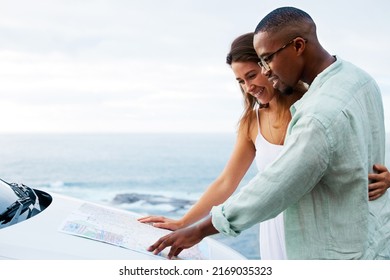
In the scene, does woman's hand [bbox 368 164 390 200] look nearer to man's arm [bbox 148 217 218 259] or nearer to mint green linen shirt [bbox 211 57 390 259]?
mint green linen shirt [bbox 211 57 390 259]

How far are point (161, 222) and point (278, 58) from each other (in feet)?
3.16

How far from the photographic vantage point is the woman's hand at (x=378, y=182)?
153cm

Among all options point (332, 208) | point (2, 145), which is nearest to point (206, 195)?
point (332, 208)

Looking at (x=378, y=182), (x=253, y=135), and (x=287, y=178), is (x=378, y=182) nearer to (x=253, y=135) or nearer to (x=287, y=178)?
(x=287, y=178)

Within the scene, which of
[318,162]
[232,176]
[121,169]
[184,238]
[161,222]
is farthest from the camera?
[121,169]

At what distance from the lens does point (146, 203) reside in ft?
86.6

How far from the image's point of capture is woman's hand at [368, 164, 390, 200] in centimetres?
153

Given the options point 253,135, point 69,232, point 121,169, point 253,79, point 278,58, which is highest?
point 278,58

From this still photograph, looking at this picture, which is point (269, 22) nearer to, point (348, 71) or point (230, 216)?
point (348, 71)

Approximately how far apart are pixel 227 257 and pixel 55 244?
0.73 meters

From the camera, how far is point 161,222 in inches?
86.7

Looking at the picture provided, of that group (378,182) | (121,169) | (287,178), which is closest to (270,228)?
(378,182)

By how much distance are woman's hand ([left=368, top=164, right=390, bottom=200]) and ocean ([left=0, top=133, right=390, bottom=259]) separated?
19829 millimetres

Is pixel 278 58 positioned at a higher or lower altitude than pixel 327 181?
higher
